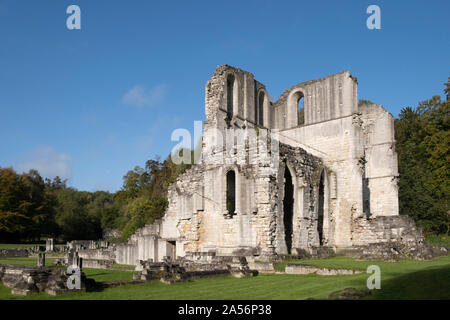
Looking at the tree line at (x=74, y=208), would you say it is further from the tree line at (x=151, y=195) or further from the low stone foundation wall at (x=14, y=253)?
the low stone foundation wall at (x=14, y=253)

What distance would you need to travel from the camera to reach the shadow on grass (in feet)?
26.0

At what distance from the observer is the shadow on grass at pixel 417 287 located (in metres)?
7.93

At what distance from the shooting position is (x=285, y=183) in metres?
25.7

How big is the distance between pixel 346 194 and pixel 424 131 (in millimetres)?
21113

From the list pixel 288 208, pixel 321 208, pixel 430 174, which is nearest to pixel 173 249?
pixel 288 208

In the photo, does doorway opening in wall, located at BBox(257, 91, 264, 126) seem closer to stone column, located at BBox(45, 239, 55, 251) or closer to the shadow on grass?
the shadow on grass

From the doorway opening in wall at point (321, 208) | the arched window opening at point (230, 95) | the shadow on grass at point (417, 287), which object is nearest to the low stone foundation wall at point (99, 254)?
the arched window opening at point (230, 95)

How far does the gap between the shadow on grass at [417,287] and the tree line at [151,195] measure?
2883 centimetres

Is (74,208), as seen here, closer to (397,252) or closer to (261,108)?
(261,108)

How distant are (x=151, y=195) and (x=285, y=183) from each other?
30434 mm

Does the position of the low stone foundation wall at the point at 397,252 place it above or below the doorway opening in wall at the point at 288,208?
below

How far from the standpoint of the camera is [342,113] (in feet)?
85.7
